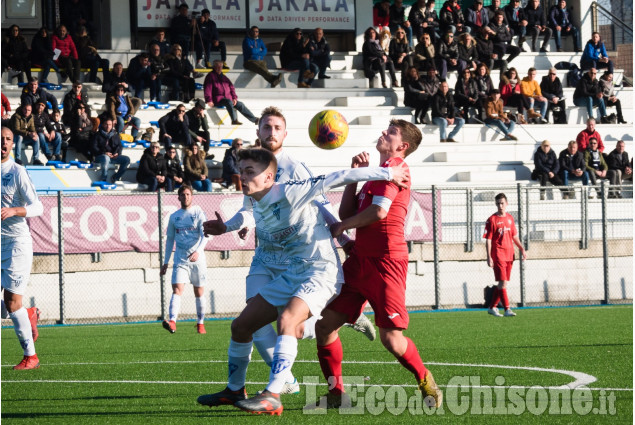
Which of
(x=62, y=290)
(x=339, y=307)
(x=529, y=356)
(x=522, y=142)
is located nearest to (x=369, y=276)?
(x=339, y=307)

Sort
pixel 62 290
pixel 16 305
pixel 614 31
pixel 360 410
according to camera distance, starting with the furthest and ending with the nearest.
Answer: pixel 614 31, pixel 62 290, pixel 16 305, pixel 360 410

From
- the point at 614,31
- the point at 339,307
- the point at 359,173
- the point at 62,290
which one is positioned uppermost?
the point at 614,31

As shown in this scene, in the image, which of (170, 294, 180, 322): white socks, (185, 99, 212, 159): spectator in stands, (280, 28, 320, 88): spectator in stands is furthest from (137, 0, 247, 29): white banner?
(170, 294, 180, 322): white socks

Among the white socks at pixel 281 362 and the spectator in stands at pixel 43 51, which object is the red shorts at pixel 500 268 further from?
the spectator in stands at pixel 43 51

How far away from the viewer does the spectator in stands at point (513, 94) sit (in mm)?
27922

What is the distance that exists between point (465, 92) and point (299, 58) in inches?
174

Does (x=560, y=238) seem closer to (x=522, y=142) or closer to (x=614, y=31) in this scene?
(x=522, y=142)

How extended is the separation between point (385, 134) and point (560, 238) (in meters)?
15.2

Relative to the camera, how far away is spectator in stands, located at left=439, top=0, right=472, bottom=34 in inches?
1177

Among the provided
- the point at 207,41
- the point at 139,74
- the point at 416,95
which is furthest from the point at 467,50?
the point at 139,74

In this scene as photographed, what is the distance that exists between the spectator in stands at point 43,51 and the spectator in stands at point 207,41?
4.04m

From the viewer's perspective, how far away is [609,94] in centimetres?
2908

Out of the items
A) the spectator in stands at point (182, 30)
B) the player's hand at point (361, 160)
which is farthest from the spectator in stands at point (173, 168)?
the player's hand at point (361, 160)

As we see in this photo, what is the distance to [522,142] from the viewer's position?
26719mm
